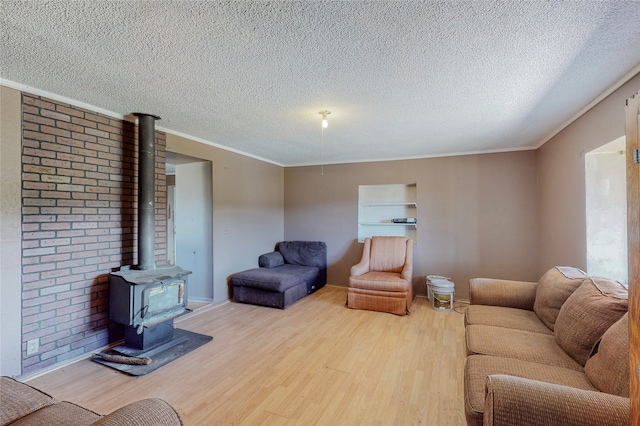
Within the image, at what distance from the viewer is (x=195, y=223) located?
13.8 ft

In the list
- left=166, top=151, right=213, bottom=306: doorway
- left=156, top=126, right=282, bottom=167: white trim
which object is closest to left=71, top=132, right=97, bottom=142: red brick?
left=156, top=126, right=282, bottom=167: white trim

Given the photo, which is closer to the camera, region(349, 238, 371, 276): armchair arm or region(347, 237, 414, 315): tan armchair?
region(347, 237, 414, 315): tan armchair

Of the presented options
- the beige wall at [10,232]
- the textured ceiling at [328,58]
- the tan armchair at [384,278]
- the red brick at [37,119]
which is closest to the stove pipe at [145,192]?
the textured ceiling at [328,58]

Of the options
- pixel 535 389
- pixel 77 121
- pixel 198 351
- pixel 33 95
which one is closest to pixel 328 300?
pixel 198 351

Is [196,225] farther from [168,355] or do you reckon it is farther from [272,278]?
[168,355]

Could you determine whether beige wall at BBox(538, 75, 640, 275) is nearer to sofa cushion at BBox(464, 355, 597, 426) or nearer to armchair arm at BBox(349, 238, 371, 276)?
sofa cushion at BBox(464, 355, 597, 426)

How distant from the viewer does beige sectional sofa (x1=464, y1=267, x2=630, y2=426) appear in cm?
103

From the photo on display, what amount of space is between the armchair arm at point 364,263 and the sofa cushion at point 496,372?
2.40m

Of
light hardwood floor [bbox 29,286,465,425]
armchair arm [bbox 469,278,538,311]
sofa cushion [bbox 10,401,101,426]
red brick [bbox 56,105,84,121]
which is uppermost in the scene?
red brick [bbox 56,105,84,121]

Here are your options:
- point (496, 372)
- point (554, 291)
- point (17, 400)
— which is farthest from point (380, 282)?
point (17, 400)

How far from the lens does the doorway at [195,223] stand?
4039 millimetres

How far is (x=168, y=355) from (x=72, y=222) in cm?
150

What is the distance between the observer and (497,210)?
13.6 ft

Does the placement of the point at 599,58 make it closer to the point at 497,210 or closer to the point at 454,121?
the point at 454,121
